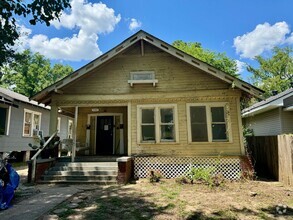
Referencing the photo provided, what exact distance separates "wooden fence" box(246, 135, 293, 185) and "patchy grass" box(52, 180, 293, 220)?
550 millimetres

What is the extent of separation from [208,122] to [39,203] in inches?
283

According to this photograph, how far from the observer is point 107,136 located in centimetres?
1269

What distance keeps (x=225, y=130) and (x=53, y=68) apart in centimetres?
4653

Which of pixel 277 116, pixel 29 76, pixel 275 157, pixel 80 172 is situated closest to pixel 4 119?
pixel 80 172

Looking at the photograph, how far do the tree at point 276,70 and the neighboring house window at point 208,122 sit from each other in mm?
28026

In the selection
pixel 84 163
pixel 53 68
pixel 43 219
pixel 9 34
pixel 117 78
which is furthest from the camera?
pixel 53 68

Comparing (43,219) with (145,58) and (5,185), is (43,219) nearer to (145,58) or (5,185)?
(5,185)

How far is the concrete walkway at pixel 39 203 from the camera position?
16.3 feet

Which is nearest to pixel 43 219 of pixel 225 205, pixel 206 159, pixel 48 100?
pixel 225 205

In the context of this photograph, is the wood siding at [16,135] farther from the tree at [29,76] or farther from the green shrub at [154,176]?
the tree at [29,76]

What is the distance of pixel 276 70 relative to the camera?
35062 millimetres

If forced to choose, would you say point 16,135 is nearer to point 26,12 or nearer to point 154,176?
point 154,176

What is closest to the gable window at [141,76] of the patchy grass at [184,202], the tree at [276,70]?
the patchy grass at [184,202]

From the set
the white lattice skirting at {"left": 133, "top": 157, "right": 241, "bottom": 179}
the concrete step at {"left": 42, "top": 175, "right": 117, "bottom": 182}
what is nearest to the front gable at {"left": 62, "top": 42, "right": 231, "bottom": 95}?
the white lattice skirting at {"left": 133, "top": 157, "right": 241, "bottom": 179}
